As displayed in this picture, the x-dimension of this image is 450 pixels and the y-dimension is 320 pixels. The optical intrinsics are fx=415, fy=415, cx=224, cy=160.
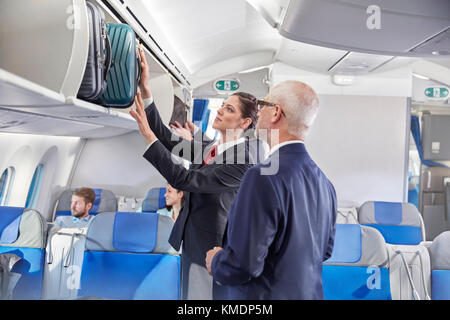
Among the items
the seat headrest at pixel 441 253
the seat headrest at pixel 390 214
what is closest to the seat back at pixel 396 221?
the seat headrest at pixel 390 214

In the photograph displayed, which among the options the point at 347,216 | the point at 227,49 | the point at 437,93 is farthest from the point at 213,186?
the point at 437,93

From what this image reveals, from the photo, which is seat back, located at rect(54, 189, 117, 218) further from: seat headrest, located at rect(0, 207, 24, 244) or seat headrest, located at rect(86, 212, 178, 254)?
seat headrest, located at rect(86, 212, 178, 254)

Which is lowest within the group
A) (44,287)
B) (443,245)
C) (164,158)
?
(44,287)

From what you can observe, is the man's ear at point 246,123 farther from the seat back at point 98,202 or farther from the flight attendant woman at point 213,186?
the seat back at point 98,202

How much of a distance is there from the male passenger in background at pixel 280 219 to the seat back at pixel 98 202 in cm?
366

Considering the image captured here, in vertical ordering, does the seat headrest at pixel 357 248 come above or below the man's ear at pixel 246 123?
below

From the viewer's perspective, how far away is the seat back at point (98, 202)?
184 inches

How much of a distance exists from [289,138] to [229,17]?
3.44 metres

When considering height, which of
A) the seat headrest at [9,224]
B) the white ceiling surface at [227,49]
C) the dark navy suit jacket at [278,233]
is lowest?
the seat headrest at [9,224]

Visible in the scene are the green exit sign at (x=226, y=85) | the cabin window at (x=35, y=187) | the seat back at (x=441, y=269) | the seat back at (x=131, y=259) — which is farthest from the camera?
the green exit sign at (x=226, y=85)

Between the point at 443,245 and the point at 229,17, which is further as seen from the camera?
the point at 229,17
